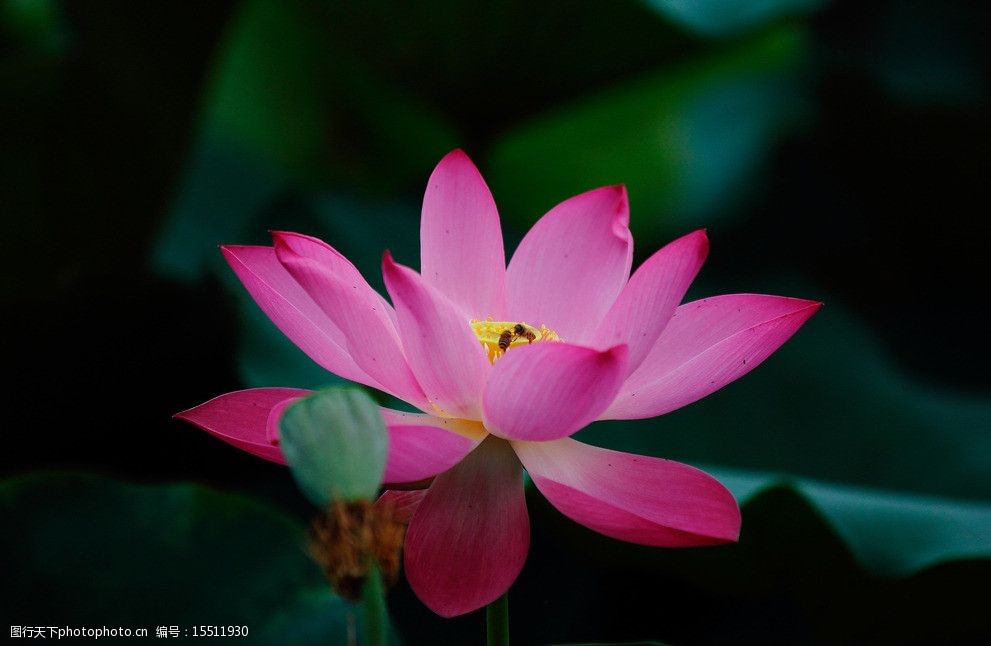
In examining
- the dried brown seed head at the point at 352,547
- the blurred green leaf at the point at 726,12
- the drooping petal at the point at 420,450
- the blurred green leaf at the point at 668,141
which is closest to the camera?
the dried brown seed head at the point at 352,547

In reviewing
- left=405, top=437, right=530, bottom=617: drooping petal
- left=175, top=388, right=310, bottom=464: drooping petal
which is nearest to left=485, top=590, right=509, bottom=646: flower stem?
left=405, top=437, right=530, bottom=617: drooping petal

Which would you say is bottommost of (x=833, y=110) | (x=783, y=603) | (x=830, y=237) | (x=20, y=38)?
(x=783, y=603)

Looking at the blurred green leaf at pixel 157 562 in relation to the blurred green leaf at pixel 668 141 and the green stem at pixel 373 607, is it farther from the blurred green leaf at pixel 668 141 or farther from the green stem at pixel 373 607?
the blurred green leaf at pixel 668 141

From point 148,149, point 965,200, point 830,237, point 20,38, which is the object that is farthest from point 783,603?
point 20,38

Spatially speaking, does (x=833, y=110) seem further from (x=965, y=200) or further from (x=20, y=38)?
(x=20, y=38)

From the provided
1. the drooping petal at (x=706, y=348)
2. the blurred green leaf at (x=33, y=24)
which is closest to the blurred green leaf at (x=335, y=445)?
the drooping petal at (x=706, y=348)

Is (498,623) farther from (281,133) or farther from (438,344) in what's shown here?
(281,133)

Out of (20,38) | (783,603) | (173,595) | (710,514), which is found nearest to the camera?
(710,514)

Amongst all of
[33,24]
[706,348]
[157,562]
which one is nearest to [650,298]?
[706,348]
